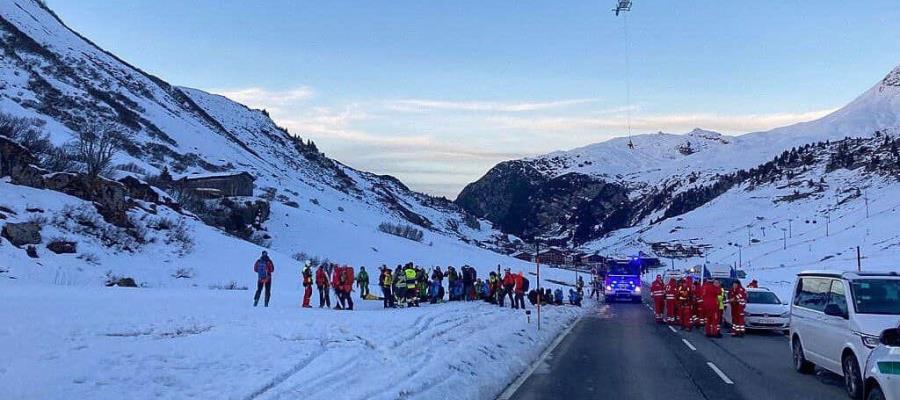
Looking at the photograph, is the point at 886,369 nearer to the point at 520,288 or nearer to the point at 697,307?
the point at 697,307

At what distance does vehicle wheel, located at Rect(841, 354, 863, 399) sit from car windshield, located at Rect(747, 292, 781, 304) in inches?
457

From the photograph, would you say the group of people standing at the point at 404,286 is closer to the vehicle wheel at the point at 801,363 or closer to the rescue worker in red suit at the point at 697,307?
the rescue worker in red suit at the point at 697,307

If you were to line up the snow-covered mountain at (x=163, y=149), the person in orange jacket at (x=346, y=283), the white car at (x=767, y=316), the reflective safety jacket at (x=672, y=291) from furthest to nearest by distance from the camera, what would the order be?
the snow-covered mountain at (x=163, y=149) → the reflective safety jacket at (x=672, y=291) → the person in orange jacket at (x=346, y=283) → the white car at (x=767, y=316)

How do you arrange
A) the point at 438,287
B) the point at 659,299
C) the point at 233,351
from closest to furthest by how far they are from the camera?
the point at 233,351 → the point at 659,299 → the point at 438,287

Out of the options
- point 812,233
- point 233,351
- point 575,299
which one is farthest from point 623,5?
point 812,233

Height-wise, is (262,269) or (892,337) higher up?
(262,269)

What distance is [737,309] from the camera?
20.5m

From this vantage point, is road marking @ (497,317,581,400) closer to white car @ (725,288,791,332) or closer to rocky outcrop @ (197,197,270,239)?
Answer: white car @ (725,288,791,332)

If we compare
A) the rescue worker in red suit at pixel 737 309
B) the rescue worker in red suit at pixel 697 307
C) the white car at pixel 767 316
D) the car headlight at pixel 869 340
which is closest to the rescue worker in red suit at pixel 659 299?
the rescue worker in red suit at pixel 697 307

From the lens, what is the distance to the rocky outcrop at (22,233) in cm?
2398

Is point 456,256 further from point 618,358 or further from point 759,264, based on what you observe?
point 618,358

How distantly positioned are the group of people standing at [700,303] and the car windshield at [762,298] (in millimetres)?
661

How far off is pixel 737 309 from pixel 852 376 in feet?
33.6

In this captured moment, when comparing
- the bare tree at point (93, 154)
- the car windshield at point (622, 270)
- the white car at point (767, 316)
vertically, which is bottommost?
the white car at point (767, 316)
